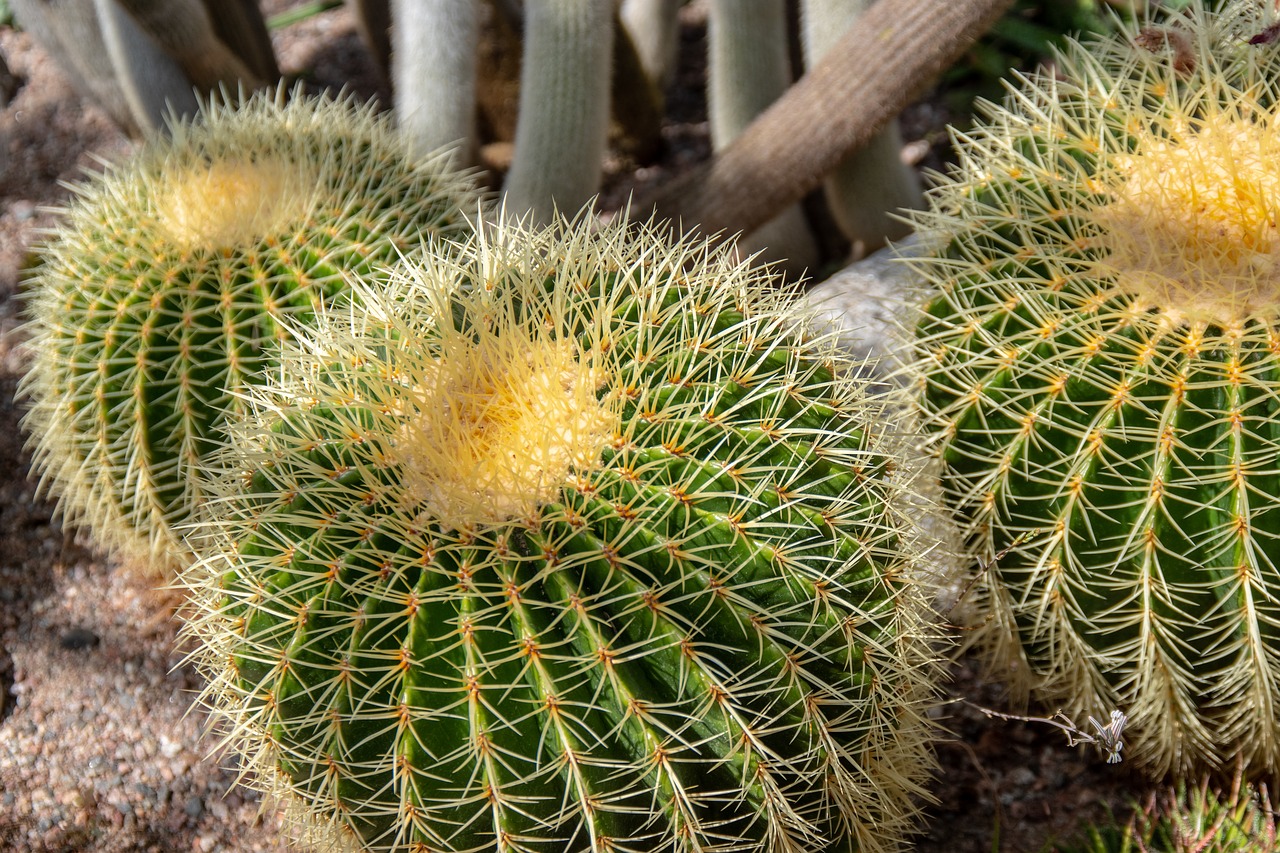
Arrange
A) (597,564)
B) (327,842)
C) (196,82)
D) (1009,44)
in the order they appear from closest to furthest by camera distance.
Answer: (597,564), (327,842), (196,82), (1009,44)

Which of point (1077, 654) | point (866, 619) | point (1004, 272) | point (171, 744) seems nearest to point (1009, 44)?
point (1004, 272)

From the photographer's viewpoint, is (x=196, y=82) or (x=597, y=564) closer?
(x=597, y=564)

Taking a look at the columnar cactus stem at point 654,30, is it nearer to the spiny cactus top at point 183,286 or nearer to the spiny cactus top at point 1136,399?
A: the spiny cactus top at point 183,286

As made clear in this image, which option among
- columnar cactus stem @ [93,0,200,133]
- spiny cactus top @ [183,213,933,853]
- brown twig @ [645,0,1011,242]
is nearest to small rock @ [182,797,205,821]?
spiny cactus top @ [183,213,933,853]

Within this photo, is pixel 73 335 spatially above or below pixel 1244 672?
above

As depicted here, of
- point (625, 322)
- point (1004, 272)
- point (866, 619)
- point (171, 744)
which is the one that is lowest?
point (171, 744)

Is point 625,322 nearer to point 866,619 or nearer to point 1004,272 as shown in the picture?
point 866,619

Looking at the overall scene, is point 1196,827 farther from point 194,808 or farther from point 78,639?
point 78,639

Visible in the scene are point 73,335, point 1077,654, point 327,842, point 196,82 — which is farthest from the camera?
point 196,82

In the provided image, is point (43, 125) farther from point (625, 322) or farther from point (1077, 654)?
point (1077, 654)
